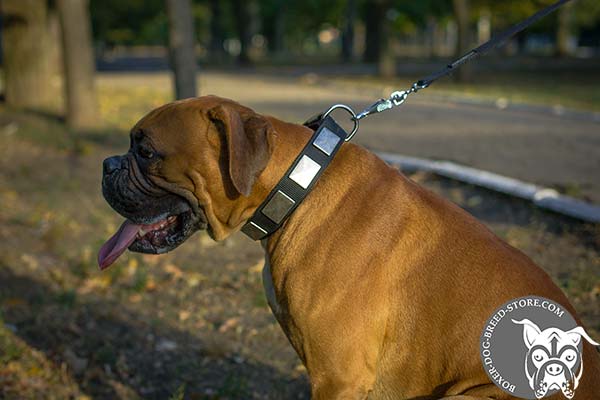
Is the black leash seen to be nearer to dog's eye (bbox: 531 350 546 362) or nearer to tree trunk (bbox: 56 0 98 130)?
dog's eye (bbox: 531 350 546 362)

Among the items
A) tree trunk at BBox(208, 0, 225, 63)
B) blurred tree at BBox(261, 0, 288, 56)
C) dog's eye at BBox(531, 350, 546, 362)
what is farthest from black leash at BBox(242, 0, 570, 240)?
blurred tree at BBox(261, 0, 288, 56)

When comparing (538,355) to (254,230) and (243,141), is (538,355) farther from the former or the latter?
(243,141)

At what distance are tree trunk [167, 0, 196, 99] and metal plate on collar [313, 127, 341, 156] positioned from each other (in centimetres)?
876

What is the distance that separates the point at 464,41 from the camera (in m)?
23.3

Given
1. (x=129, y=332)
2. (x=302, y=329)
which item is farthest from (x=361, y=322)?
(x=129, y=332)

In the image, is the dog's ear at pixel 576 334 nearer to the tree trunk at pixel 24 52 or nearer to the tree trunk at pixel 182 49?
the tree trunk at pixel 182 49

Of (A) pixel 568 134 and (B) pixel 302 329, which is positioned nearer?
(B) pixel 302 329

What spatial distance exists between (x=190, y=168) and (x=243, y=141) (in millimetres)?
281

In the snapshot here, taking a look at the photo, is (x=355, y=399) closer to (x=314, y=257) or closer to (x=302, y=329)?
(x=302, y=329)

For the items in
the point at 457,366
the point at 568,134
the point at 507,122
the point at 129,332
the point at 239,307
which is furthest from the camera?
the point at 507,122

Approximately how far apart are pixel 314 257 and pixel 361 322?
0.98 ft

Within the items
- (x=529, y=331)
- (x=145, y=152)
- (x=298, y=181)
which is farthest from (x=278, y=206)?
(x=529, y=331)

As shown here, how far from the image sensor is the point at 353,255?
2963 mm

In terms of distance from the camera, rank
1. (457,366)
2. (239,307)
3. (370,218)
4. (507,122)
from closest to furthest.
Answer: (457,366)
(370,218)
(239,307)
(507,122)
